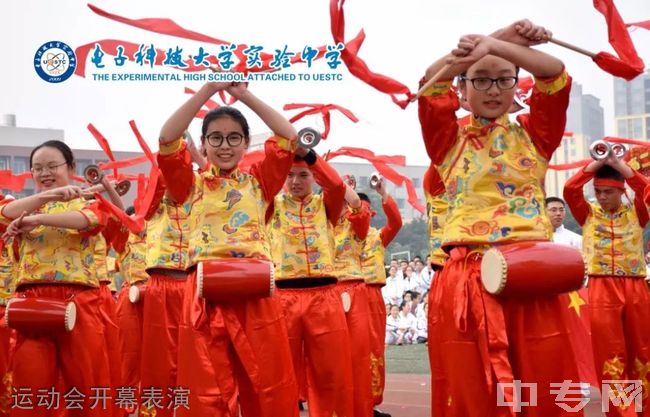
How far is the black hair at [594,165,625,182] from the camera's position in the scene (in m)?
6.28

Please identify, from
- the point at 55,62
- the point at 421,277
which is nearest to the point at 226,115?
the point at 55,62

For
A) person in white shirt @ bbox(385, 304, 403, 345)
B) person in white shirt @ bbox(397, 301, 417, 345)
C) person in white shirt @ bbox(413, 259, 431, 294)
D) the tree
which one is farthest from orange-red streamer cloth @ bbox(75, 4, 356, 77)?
the tree

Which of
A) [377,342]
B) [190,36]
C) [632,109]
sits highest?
[632,109]

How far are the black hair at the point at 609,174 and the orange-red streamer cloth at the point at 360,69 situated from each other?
2.92m

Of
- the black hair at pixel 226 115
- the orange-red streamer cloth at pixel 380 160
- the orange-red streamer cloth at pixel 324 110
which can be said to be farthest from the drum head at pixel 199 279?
the orange-red streamer cloth at pixel 380 160

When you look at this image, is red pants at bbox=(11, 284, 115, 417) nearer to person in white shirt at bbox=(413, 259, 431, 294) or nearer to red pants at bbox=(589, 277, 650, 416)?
red pants at bbox=(589, 277, 650, 416)

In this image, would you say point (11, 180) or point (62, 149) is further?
point (11, 180)

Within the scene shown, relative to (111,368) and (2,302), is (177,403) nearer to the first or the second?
(111,368)

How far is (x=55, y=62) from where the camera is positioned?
591cm

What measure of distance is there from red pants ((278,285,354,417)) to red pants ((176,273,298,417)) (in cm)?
104

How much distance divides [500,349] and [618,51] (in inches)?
49.0

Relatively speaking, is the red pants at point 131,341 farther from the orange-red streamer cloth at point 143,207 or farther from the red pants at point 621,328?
the red pants at point 621,328

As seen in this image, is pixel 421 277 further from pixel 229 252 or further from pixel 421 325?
pixel 229 252

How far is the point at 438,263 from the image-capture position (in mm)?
6414
